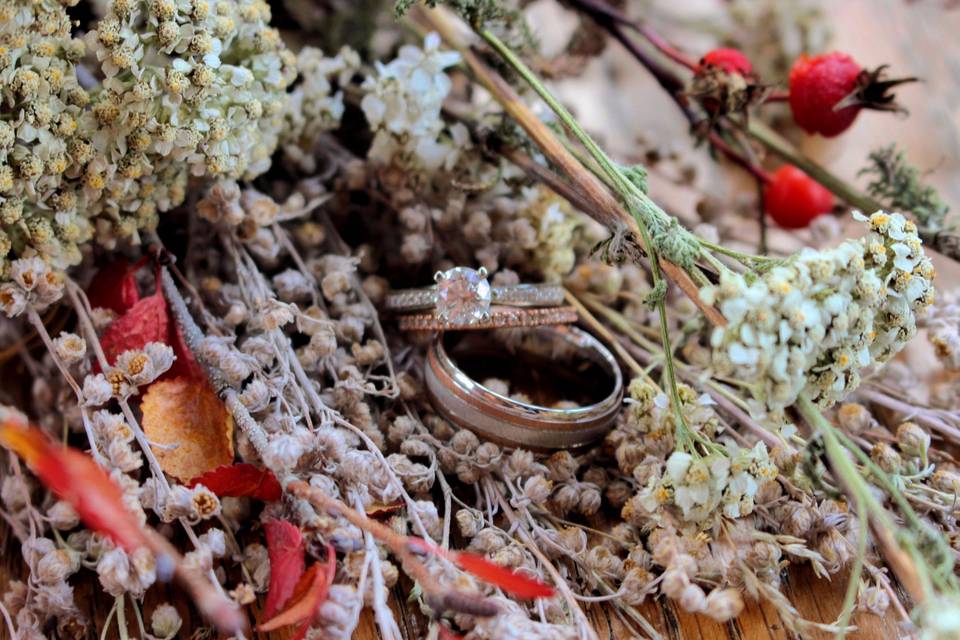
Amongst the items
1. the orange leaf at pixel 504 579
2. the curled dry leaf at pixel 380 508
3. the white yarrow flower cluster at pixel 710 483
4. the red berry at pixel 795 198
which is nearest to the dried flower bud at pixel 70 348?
the curled dry leaf at pixel 380 508

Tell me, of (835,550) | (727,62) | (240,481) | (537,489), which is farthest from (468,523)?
(727,62)

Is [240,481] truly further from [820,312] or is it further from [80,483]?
[820,312]

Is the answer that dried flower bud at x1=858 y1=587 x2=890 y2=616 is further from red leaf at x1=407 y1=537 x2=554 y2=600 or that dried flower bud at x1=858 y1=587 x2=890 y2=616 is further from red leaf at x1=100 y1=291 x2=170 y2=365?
red leaf at x1=100 y1=291 x2=170 y2=365

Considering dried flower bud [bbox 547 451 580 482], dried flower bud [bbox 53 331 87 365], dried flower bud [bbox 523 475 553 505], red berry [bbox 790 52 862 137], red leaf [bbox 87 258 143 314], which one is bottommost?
dried flower bud [bbox 547 451 580 482]

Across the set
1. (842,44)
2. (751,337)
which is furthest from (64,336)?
(842,44)

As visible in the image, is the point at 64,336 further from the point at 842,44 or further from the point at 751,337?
the point at 842,44

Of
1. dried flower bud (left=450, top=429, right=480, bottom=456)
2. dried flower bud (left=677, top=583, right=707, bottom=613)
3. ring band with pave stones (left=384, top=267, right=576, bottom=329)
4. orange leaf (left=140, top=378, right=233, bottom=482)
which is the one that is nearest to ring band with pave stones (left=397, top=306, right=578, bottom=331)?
ring band with pave stones (left=384, top=267, right=576, bottom=329)
